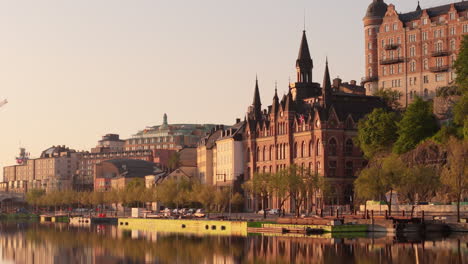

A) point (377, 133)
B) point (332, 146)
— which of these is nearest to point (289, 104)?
point (332, 146)

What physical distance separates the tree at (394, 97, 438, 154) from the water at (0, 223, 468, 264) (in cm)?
4060

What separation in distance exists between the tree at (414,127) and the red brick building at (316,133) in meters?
17.1

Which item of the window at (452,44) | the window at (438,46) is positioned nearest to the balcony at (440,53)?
the window at (438,46)

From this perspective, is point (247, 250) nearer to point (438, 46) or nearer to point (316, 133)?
point (316, 133)

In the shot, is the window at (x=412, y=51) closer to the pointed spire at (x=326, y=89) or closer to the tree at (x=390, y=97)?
the tree at (x=390, y=97)

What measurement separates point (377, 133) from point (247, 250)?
64314 mm

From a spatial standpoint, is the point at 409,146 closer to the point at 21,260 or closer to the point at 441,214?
the point at 441,214

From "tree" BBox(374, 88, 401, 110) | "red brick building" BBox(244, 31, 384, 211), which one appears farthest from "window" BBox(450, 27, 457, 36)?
"red brick building" BBox(244, 31, 384, 211)

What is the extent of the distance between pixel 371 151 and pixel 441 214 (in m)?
38.4

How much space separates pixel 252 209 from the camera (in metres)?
196

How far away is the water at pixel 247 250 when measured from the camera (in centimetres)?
9150

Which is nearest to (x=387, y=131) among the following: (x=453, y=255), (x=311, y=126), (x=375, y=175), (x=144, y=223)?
(x=311, y=126)

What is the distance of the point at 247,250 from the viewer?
105 m

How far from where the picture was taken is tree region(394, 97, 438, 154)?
155m
